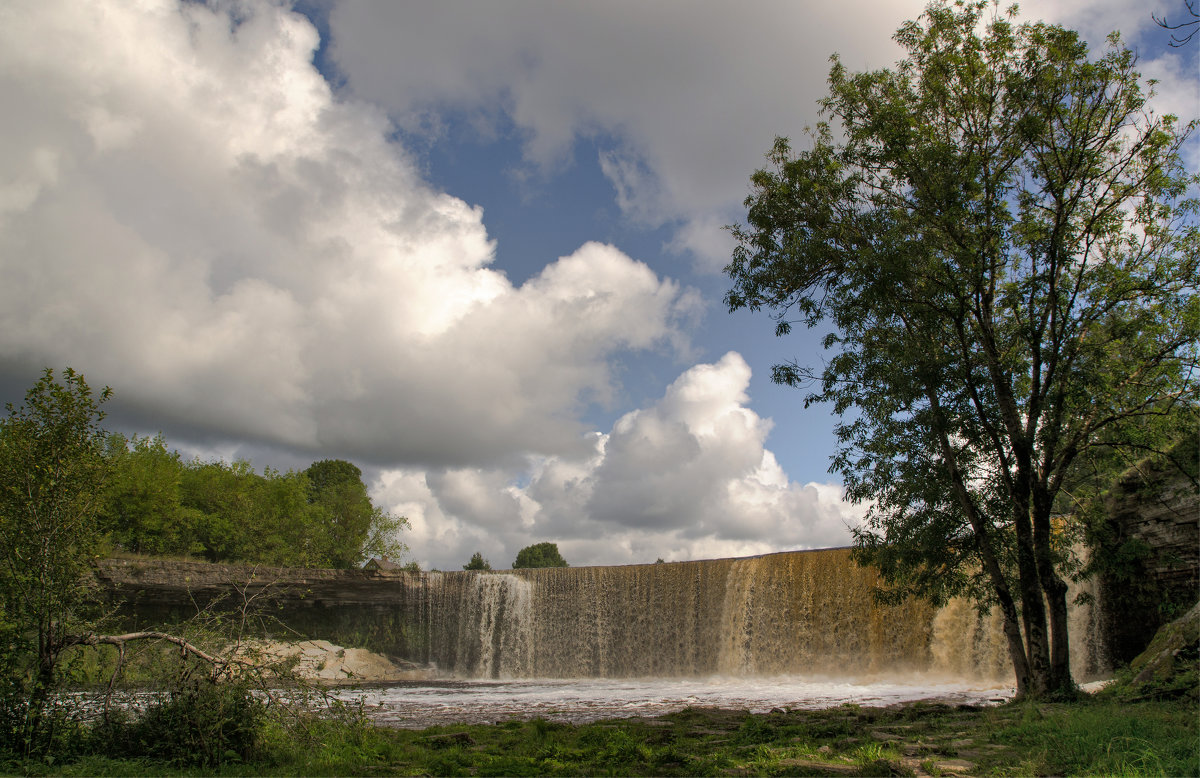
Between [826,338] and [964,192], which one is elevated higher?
[964,192]

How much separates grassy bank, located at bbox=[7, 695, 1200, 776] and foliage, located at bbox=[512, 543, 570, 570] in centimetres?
8521

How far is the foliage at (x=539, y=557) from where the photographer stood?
93.8 metres

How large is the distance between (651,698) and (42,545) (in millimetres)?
14968

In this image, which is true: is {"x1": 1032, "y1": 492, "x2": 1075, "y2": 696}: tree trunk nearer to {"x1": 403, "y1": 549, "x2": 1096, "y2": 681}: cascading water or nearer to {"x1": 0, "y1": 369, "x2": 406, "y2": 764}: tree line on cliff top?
{"x1": 403, "y1": 549, "x2": 1096, "y2": 681}: cascading water

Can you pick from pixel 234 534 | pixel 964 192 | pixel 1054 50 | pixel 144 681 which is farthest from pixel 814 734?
pixel 234 534

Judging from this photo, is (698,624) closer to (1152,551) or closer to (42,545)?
(1152,551)

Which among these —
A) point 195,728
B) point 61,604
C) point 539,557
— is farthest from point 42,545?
point 539,557

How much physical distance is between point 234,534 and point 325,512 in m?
8.11

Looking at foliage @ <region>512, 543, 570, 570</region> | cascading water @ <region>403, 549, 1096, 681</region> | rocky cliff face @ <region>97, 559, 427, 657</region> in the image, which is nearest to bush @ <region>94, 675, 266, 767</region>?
cascading water @ <region>403, 549, 1096, 681</region>

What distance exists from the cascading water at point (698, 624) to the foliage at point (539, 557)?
6002 cm

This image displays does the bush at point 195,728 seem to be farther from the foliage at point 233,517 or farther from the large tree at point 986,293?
the foliage at point 233,517

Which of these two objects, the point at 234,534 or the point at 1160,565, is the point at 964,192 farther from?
the point at 234,534

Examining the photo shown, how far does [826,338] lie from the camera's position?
12.8m

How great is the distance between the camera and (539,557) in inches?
3723
